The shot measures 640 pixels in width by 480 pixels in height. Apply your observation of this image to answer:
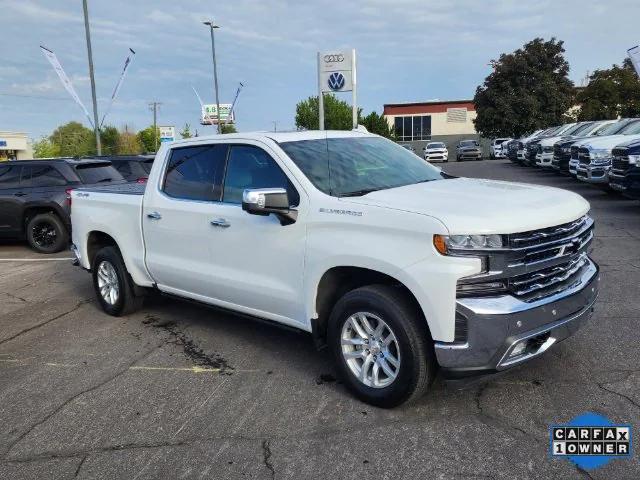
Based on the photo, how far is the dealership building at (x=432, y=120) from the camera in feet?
220

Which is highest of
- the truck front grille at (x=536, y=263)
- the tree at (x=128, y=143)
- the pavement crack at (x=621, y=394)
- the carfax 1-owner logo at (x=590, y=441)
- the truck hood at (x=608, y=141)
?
the tree at (x=128, y=143)

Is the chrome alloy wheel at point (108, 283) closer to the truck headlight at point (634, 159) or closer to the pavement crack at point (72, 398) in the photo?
the pavement crack at point (72, 398)

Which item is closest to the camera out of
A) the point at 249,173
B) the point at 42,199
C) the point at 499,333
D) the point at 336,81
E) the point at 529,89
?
the point at 499,333

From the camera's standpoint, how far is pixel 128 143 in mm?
74625

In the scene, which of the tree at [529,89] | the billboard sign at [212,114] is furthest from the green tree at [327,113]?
the tree at [529,89]

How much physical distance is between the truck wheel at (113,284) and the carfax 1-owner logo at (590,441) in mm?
4407

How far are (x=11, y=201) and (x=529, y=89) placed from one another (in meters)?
42.7

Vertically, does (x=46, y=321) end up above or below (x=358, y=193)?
below

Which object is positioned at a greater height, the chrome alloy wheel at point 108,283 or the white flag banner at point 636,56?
the white flag banner at point 636,56

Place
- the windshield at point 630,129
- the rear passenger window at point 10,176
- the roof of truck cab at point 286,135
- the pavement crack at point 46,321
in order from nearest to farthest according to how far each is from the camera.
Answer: the roof of truck cab at point 286,135
the pavement crack at point 46,321
the rear passenger window at point 10,176
the windshield at point 630,129

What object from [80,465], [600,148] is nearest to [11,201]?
[80,465]

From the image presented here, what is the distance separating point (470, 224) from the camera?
11.0 ft

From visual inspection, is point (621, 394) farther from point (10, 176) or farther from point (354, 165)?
point (10, 176)

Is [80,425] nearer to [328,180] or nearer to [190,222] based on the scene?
[190,222]
